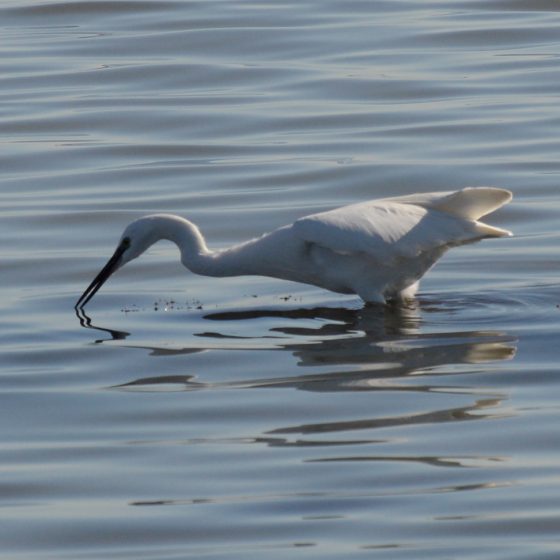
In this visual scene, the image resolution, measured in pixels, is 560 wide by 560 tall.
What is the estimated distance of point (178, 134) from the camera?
711 inches

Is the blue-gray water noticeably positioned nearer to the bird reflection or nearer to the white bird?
the bird reflection

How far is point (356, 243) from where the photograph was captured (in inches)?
449

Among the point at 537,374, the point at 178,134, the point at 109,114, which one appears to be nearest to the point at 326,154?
the point at 178,134

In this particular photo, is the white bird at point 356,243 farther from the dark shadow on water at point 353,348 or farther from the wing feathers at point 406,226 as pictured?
the dark shadow on water at point 353,348

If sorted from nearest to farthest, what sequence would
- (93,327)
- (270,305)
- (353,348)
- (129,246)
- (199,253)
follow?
1. (353,348)
2. (93,327)
3. (199,253)
4. (129,246)
5. (270,305)

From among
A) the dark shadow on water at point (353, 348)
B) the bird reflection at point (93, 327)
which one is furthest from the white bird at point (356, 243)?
the dark shadow on water at point (353, 348)

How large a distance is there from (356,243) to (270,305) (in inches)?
48.8

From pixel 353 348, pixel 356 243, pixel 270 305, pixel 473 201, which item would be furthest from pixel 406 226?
pixel 270 305

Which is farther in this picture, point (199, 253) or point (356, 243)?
point (199, 253)

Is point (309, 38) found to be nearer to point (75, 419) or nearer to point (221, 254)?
point (221, 254)

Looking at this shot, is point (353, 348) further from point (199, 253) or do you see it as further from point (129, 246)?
point (129, 246)

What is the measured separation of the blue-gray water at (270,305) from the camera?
7.58 metres

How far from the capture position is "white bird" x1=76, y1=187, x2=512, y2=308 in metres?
11.4

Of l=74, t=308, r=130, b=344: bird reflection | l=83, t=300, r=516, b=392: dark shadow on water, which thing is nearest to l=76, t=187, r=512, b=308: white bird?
l=74, t=308, r=130, b=344: bird reflection
